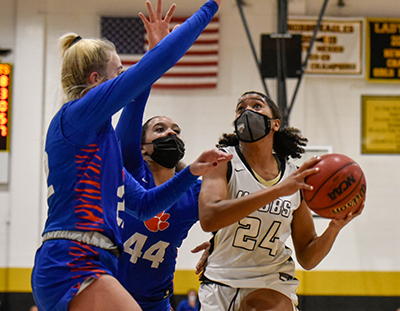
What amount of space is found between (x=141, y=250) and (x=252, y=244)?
0.76 meters

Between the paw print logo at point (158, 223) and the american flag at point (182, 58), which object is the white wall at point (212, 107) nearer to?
the american flag at point (182, 58)

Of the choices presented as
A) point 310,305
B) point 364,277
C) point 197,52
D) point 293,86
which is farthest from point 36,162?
point 364,277

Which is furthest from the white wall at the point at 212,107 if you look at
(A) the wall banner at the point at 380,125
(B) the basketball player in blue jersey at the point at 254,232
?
(B) the basketball player in blue jersey at the point at 254,232

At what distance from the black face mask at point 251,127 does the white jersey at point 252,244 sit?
0.63 ft

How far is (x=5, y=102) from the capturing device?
819 cm

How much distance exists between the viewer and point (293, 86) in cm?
863

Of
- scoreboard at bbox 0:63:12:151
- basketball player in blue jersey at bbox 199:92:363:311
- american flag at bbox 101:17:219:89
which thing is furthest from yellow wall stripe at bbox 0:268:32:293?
basketball player in blue jersey at bbox 199:92:363:311

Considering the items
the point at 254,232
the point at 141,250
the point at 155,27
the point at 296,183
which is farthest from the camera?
the point at 141,250

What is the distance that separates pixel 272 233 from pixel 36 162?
6715mm

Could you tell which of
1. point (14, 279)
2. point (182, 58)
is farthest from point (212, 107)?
point (14, 279)

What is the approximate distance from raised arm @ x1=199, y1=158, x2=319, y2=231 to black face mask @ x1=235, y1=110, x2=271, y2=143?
23cm

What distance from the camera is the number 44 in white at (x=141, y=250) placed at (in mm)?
3074

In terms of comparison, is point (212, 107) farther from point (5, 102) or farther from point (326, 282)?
point (326, 282)

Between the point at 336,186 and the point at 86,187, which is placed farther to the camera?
the point at 336,186
